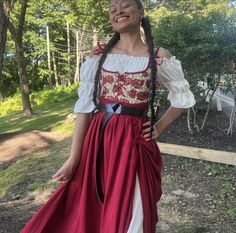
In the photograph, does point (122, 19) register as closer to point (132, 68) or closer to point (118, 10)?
point (118, 10)

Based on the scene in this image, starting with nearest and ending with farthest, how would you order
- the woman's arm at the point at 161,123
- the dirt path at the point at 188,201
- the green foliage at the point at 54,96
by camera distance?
the woman's arm at the point at 161,123 → the dirt path at the point at 188,201 → the green foliage at the point at 54,96

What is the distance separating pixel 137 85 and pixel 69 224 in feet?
3.01

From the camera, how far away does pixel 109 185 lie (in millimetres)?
2707

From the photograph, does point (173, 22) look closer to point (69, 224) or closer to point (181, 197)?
point (181, 197)

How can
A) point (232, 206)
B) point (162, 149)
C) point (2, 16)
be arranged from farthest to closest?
point (2, 16) < point (162, 149) < point (232, 206)

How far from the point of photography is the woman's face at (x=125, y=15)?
285cm

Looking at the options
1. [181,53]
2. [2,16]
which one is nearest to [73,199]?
[181,53]

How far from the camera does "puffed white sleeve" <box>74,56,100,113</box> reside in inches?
112

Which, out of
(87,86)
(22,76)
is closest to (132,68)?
(87,86)

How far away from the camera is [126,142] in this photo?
2738mm

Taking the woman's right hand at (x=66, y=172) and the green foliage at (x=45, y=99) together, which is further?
the green foliage at (x=45, y=99)

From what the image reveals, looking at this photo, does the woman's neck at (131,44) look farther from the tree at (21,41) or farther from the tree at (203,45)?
the tree at (21,41)

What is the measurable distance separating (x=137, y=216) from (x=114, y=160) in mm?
344

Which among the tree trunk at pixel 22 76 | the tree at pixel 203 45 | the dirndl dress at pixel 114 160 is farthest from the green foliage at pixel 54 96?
the dirndl dress at pixel 114 160
